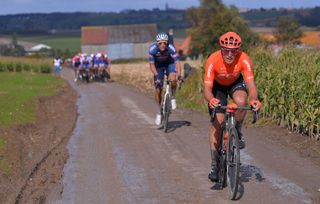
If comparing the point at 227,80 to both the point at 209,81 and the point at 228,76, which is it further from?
the point at 209,81

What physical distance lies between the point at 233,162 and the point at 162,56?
20.1 ft

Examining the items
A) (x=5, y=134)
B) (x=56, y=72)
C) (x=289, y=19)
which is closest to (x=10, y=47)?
(x=289, y=19)

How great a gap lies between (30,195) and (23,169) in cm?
187

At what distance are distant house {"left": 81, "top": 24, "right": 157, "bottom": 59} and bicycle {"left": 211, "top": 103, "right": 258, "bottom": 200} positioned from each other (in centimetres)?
10411

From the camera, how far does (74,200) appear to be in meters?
7.79

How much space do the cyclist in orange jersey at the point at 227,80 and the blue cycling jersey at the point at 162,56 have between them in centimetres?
504

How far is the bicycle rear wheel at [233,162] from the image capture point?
7305 millimetres

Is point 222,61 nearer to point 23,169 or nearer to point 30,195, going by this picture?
point 30,195

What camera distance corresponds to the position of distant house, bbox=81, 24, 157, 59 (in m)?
113

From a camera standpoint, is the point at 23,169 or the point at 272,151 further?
the point at 272,151

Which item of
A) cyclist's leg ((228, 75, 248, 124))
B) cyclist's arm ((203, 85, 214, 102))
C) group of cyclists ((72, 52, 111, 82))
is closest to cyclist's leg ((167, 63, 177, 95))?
cyclist's leg ((228, 75, 248, 124))

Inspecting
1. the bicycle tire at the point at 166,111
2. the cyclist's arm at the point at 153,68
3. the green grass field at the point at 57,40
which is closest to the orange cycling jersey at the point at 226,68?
the cyclist's arm at the point at 153,68

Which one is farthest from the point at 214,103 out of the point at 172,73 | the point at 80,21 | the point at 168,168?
the point at 80,21

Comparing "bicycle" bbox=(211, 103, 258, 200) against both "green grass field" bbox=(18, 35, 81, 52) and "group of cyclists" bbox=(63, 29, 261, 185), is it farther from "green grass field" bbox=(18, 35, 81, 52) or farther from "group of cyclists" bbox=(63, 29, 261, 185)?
"green grass field" bbox=(18, 35, 81, 52)
